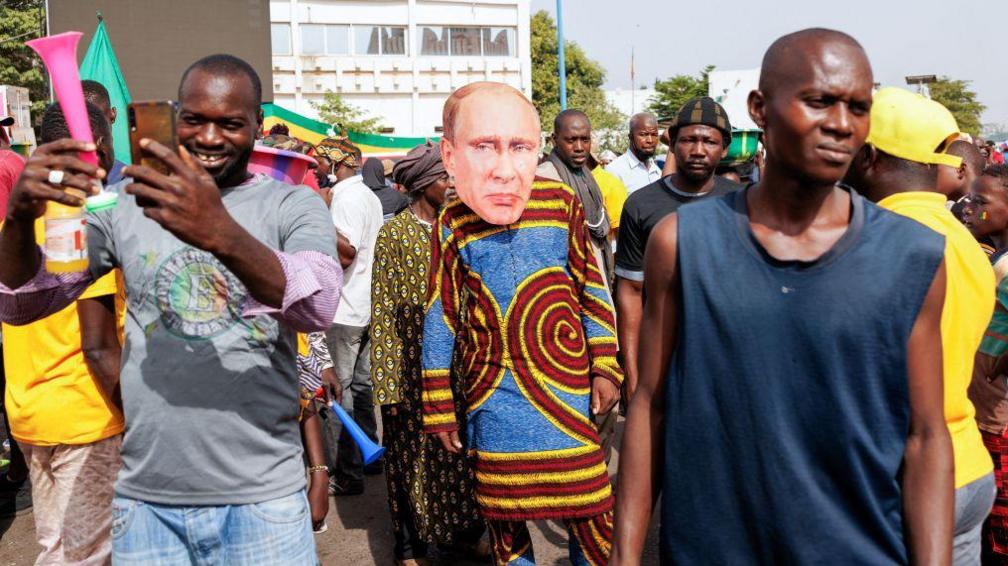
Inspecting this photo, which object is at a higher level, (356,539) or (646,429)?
(646,429)

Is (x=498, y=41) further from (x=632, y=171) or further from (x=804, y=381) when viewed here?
(x=804, y=381)

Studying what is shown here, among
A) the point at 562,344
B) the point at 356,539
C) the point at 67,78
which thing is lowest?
the point at 356,539

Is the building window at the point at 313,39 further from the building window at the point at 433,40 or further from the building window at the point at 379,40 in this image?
the building window at the point at 433,40

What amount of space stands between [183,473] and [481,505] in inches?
58.0

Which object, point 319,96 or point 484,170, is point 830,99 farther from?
point 319,96

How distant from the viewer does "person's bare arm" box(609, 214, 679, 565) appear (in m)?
2.12

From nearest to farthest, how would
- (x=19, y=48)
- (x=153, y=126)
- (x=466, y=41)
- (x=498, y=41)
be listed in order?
(x=153, y=126)
(x=19, y=48)
(x=466, y=41)
(x=498, y=41)

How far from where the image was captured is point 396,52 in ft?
148

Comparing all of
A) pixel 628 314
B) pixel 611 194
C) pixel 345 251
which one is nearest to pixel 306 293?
pixel 628 314

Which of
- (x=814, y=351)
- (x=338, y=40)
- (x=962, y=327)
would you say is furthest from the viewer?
(x=338, y=40)

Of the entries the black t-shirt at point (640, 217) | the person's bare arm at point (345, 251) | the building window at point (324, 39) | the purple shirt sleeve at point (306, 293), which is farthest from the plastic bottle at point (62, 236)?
the building window at point (324, 39)

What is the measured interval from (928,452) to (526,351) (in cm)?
179

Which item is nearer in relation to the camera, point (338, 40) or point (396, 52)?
point (338, 40)

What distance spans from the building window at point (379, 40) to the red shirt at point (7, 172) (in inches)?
1616
